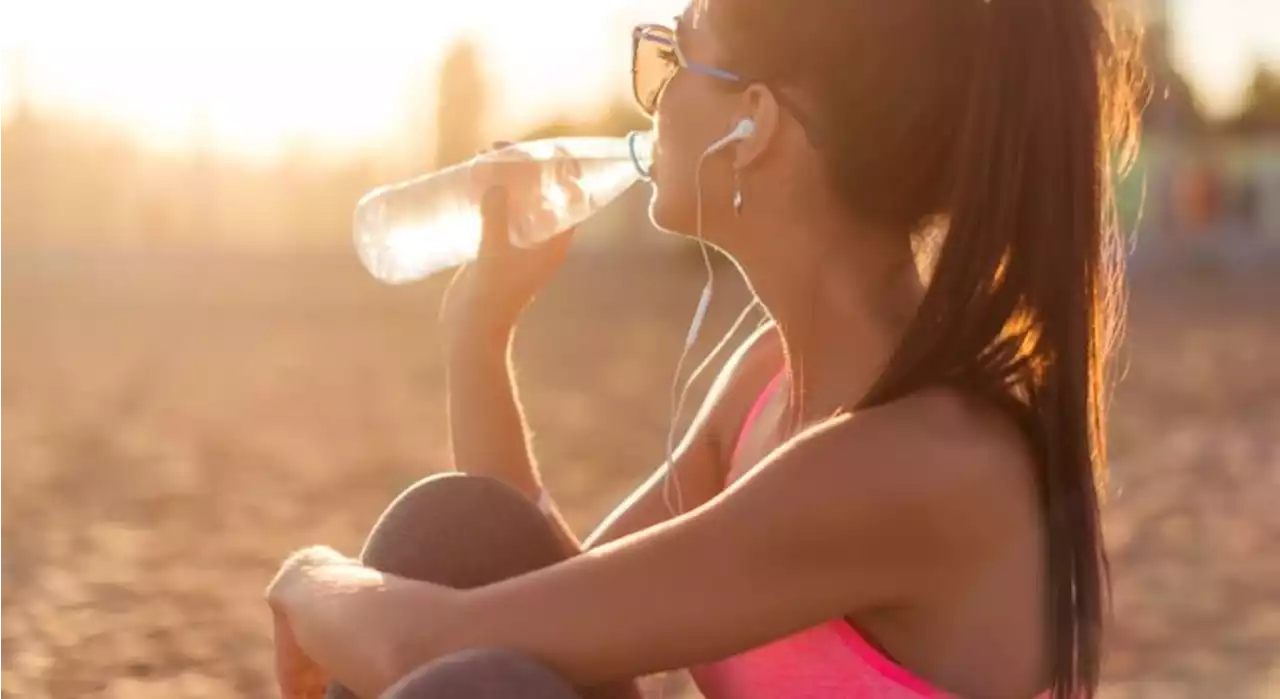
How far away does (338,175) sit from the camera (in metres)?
30.5

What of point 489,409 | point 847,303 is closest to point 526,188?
point 489,409

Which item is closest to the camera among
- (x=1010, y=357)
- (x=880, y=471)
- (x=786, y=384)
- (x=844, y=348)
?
(x=880, y=471)

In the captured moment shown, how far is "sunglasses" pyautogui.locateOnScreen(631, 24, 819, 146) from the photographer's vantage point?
6.84 feet

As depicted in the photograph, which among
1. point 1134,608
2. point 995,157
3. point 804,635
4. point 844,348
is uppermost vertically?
point 995,157

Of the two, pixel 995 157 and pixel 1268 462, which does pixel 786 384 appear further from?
pixel 1268 462

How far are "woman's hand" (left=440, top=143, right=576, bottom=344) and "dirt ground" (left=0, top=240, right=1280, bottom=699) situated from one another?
1634 millimetres

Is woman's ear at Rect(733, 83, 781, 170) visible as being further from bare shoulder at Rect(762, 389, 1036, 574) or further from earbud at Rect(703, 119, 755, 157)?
bare shoulder at Rect(762, 389, 1036, 574)

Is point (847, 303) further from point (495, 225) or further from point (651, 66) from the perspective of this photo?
point (495, 225)

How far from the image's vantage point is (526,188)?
2666 mm

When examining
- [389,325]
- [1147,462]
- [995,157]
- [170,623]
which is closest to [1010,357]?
[995,157]

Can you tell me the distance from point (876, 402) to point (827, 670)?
0.30 m

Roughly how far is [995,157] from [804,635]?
20.8 inches

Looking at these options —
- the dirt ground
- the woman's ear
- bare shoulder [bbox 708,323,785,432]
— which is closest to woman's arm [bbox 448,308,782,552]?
bare shoulder [bbox 708,323,785,432]

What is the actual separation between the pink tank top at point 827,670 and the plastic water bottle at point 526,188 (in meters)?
0.72
